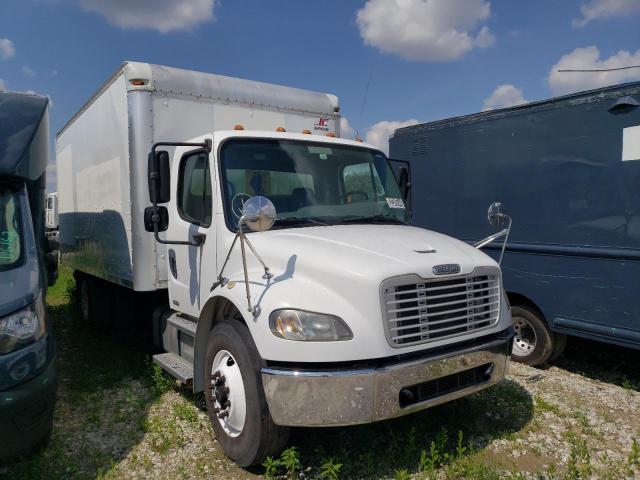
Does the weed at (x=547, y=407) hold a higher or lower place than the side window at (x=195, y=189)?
lower

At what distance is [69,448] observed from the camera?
412cm

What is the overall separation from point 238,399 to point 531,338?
12.9 ft

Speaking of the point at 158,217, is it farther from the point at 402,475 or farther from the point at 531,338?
the point at 531,338

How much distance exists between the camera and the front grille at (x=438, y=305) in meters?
3.25

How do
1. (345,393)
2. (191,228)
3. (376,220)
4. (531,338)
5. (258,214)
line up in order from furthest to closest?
(531,338), (191,228), (376,220), (258,214), (345,393)

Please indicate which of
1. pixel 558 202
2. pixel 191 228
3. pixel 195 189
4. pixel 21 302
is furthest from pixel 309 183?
pixel 558 202

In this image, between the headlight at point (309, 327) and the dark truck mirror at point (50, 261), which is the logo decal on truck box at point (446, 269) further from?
the dark truck mirror at point (50, 261)

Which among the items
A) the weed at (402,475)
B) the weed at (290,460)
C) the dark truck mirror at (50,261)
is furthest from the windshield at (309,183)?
the dark truck mirror at (50,261)

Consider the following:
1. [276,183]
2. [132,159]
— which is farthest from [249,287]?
[132,159]

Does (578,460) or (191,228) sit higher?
(191,228)

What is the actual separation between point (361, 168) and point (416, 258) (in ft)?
5.44

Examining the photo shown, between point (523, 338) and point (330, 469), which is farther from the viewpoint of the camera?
point (523, 338)

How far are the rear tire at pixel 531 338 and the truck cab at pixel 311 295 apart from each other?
6.99ft

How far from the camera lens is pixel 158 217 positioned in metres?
4.37
